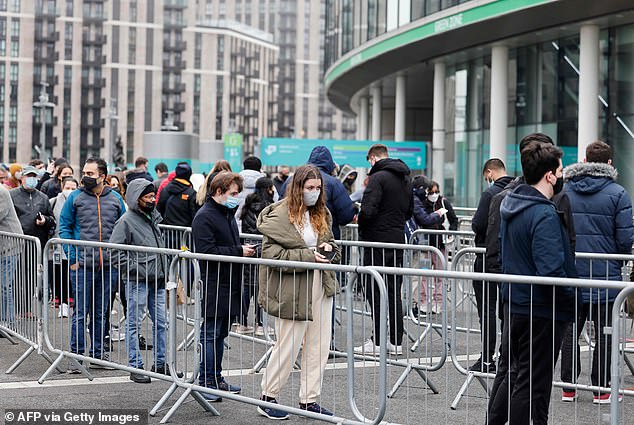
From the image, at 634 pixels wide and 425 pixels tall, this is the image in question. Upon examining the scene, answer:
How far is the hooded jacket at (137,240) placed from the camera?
9180 mm

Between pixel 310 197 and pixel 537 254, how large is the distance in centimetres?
215

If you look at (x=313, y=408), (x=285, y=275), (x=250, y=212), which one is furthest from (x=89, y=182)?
(x=313, y=408)

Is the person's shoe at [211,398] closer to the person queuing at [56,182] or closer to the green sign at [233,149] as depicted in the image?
the person queuing at [56,182]

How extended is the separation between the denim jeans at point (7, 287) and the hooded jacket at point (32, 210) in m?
2.34

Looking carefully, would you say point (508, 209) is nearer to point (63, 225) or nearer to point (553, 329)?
point (553, 329)

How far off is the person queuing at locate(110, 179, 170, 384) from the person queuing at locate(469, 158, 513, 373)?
257 cm

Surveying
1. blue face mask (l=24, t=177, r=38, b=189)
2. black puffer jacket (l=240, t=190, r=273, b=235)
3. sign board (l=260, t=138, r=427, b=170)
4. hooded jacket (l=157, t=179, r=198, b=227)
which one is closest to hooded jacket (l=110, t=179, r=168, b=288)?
black puffer jacket (l=240, t=190, r=273, b=235)

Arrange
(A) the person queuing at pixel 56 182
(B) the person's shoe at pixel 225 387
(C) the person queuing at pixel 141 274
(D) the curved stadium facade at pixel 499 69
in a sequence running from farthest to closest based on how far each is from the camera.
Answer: (D) the curved stadium facade at pixel 499 69, (A) the person queuing at pixel 56 182, (C) the person queuing at pixel 141 274, (B) the person's shoe at pixel 225 387

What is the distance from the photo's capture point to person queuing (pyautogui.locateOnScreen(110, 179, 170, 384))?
30.0 ft

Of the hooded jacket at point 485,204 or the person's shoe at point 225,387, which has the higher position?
the hooded jacket at point 485,204

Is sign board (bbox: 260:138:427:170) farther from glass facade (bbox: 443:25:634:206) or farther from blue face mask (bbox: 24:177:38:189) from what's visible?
blue face mask (bbox: 24:177:38:189)

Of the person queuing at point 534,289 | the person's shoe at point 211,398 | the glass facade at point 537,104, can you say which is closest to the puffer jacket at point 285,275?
the person's shoe at point 211,398

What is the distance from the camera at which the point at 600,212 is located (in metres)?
8.71

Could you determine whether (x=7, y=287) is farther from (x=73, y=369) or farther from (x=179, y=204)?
(x=179, y=204)
